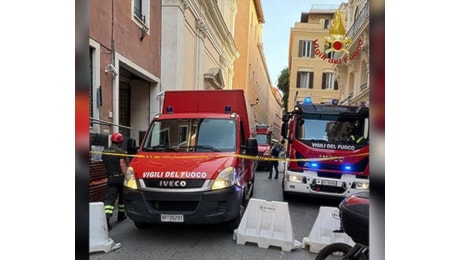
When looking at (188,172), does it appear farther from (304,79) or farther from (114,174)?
(304,79)

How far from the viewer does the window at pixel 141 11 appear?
536 cm

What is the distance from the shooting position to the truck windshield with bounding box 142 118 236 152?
430 centimetres

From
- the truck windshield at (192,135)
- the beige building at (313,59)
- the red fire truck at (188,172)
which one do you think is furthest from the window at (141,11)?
the beige building at (313,59)

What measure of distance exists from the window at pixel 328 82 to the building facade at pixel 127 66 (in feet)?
10.8

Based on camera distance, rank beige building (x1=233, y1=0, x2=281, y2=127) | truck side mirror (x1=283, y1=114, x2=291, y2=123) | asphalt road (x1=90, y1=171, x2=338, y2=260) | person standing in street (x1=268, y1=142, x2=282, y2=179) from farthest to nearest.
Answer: beige building (x1=233, y1=0, x2=281, y2=127) → person standing in street (x1=268, y1=142, x2=282, y2=179) → truck side mirror (x1=283, y1=114, x2=291, y2=123) → asphalt road (x1=90, y1=171, x2=338, y2=260)

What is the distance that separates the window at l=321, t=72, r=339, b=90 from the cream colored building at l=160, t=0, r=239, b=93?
323cm

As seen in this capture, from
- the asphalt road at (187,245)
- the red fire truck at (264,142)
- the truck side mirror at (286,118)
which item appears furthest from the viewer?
the red fire truck at (264,142)

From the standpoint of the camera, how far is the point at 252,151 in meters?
4.39

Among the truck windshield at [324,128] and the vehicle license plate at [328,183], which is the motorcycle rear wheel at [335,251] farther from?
the truck windshield at [324,128]

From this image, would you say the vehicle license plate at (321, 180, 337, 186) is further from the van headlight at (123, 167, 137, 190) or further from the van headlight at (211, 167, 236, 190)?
the van headlight at (123, 167, 137, 190)

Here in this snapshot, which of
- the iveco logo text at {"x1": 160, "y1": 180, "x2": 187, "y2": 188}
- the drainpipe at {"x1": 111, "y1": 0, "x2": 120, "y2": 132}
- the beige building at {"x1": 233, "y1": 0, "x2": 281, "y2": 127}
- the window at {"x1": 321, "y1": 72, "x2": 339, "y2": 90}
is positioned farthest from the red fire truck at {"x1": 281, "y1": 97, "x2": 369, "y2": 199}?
the beige building at {"x1": 233, "y1": 0, "x2": 281, "y2": 127}

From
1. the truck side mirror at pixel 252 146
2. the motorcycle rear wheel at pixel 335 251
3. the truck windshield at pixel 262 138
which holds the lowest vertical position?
the motorcycle rear wheel at pixel 335 251

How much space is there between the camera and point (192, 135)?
4387 millimetres

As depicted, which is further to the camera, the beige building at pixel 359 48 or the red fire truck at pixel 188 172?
the red fire truck at pixel 188 172
